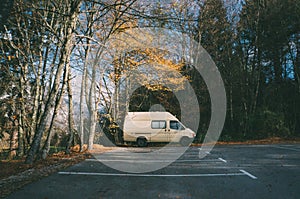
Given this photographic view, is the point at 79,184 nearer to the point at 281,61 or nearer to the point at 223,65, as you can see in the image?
the point at 223,65

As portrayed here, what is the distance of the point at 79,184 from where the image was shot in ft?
18.2

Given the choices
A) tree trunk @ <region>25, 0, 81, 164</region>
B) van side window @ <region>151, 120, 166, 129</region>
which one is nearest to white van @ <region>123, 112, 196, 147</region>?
van side window @ <region>151, 120, 166, 129</region>

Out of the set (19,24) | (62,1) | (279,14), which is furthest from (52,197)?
(279,14)

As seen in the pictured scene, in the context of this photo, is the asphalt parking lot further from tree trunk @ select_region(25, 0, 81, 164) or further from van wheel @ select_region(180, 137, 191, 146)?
van wheel @ select_region(180, 137, 191, 146)

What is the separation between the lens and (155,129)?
56.8 ft

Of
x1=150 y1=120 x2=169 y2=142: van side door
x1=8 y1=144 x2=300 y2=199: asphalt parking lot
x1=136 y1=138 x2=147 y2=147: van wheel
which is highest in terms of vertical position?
x1=150 y1=120 x2=169 y2=142: van side door

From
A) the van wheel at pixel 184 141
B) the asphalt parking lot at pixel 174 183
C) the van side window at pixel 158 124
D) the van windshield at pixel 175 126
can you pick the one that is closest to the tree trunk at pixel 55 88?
the asphalt parking lot at pixel 174 183

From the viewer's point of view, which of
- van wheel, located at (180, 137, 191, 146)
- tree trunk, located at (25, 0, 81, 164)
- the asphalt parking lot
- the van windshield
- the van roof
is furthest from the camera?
the van roof

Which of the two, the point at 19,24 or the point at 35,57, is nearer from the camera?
the point at 19,24

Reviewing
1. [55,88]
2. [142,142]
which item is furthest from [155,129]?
[55,88]

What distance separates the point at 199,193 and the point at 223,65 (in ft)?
63.7

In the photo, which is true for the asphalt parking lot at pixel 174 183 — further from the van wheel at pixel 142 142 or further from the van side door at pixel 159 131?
the van wheel at pixel 142 142

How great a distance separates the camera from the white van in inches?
675

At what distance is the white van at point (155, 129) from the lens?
56.2ft
